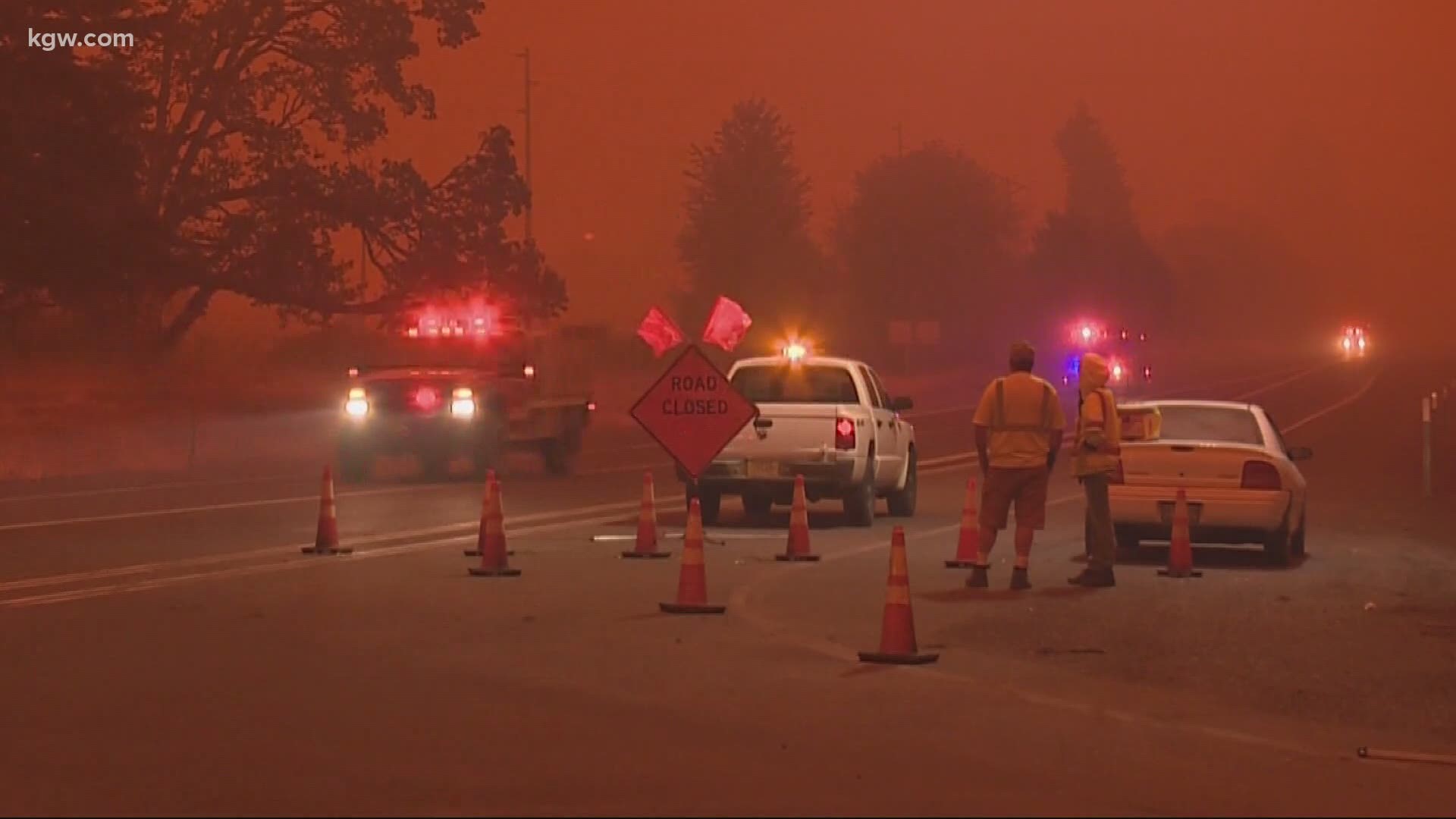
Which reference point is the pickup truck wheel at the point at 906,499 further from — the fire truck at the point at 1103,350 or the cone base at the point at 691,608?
the fire truck at the point at 1103,350

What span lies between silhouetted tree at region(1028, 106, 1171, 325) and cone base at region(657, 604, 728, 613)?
142022mm

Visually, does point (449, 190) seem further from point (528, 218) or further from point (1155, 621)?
point (1155, 621)

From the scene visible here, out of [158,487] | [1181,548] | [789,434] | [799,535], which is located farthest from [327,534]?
[158,487]

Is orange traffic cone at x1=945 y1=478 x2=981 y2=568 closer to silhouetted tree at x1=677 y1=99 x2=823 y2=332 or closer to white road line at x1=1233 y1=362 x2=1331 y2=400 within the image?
white road line at x1=1233 y1=362 x2=1331 y2=400

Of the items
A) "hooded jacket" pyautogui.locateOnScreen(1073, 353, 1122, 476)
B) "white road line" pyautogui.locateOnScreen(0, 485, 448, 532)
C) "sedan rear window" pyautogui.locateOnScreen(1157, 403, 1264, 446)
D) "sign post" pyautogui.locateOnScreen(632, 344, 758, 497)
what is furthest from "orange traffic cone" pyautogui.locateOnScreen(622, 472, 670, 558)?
"white road line" pyautogui.locateOnScreen(0, 485, 448, 532)

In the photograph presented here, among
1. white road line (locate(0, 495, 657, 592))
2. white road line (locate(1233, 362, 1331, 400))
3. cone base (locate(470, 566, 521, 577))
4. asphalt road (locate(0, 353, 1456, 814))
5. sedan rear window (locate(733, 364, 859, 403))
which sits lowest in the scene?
asphalt road (locate(0, 353, 1456, 814))

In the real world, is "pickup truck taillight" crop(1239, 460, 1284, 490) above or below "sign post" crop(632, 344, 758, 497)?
below

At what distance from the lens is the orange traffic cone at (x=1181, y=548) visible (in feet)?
58.4

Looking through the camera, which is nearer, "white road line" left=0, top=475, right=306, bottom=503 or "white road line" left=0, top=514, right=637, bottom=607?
"white road line" left=0, top=514, right=637, bottom=607

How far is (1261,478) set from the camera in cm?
1897

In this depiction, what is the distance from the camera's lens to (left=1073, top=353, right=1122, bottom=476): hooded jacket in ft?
55.7

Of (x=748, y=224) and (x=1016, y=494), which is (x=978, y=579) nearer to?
(x=1016, y=494)

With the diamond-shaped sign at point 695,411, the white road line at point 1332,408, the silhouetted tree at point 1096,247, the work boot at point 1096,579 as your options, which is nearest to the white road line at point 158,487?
the diamond-shaped sign at point 695,411

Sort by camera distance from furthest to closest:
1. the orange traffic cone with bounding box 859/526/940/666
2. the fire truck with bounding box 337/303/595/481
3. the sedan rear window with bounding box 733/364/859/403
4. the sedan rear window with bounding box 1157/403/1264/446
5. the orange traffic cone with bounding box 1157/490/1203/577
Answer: the fire truck with bounding box 337/303/595/481
the sedan rear window with bounding box 733/364/859/403
the sedan rear window with bounding box 1157/403/1264/446
the orange traffic cone with bounding box 1157/490/1203/577
the orange traffic cone with bounding box 859/526/940/666
